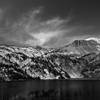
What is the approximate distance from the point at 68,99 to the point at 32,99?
3279 centimetres

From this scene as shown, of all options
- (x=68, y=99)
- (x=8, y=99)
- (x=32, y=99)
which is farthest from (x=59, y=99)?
(x=8, y=99)

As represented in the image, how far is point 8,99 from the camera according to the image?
16900 centimetres

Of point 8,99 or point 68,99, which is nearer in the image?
point 68,99

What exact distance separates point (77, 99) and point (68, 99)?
7.60 metres

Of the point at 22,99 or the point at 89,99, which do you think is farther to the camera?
the point at 22,99

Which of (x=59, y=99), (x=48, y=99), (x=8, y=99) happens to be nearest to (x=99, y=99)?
(x=59, y=99)

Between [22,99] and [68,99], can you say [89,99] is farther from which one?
[22,99]

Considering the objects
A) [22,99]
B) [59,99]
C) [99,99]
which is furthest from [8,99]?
[99,99]

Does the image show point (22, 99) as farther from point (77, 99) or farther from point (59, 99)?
point (77, 99)

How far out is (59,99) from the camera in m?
161

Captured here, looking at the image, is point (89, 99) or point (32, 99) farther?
point (32, 99)

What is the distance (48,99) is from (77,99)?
1046 inches

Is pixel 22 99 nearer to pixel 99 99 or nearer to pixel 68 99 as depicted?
pixel 68 99

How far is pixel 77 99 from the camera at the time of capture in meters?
157
